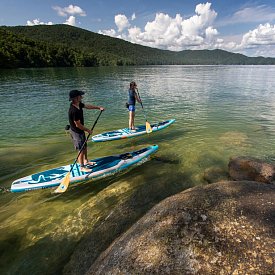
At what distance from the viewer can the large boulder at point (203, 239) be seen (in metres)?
3.37

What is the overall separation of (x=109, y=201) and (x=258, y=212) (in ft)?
15.9

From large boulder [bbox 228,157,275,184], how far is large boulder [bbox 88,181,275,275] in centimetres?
367

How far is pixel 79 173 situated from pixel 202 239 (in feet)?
21.1

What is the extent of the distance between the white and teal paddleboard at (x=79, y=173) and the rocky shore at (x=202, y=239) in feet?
12.9

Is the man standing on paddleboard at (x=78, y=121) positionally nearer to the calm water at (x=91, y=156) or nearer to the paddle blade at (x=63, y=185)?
the paddle blade at (x=63, y=185)

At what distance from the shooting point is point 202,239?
12.4ft

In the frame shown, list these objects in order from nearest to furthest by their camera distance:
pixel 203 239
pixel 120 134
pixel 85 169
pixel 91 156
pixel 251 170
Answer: pixel 203 239
pixel 251 170
pixel 85 169
pixel 91 156
pixel 120 134

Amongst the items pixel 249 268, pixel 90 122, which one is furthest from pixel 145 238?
pixel 90 122

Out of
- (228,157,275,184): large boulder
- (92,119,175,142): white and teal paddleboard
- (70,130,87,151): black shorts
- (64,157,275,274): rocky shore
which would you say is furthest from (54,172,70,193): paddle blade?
(228,157,275,184): large boulder

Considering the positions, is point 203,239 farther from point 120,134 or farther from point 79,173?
point 120,134

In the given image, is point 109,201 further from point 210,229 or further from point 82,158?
point 210,229

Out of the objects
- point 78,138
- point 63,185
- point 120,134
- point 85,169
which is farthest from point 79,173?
point 120,134

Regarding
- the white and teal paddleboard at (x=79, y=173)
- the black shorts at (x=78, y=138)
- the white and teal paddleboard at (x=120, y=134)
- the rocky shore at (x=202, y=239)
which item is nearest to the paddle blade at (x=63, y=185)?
the white and teal paddleboard at (x=79, y=173)

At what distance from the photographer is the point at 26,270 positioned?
5.18 metres
